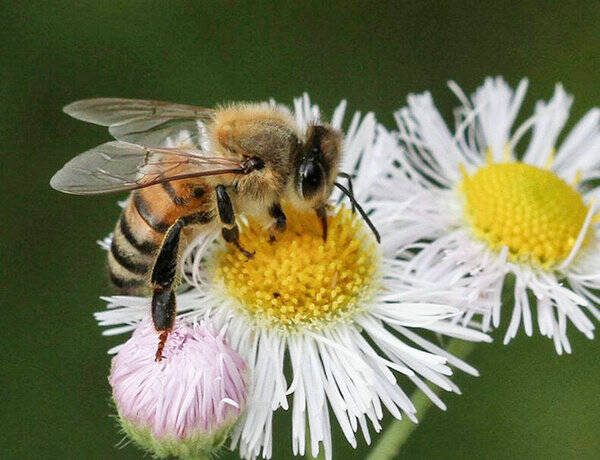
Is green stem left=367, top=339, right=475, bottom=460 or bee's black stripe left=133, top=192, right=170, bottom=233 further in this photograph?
green stem left=367, top=339, right=475, bottom=460

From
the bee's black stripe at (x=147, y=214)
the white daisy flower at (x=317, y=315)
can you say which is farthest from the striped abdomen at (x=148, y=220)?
the white daisy flower at (x=317, y=315)

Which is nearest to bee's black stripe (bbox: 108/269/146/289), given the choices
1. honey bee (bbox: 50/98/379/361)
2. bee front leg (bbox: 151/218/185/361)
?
honey bee (bbox: 50/98/379/361)

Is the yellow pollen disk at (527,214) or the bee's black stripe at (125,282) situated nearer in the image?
the bee's black stripe at (125,282)

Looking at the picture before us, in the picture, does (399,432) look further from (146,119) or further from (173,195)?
(146,119)

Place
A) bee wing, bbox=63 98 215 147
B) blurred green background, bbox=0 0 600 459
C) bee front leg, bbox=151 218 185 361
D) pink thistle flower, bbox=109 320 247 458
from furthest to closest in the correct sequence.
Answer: blurred green background, bbox=0 0 600 459 → bee wing, bbox=63 98 215 147 → bee front leg, bbox=151 218 185 361 → pink thistle flower, bbox=109 320 247 458

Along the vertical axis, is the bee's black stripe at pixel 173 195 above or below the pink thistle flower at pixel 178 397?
above

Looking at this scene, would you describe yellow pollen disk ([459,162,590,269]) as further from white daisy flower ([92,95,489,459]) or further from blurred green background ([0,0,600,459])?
blurred green background ([0,0,600,459])

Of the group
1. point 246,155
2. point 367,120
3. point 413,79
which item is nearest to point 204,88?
point 413,79

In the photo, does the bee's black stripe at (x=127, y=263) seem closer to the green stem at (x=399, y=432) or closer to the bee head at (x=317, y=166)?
the bee head at (x=317, y=166)

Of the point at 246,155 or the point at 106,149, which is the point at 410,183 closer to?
the point at 246,155
